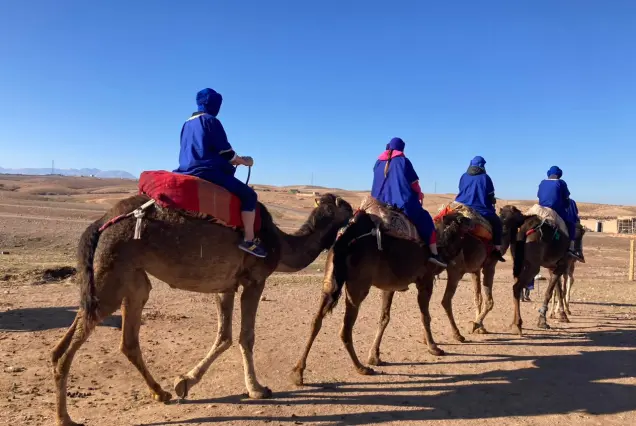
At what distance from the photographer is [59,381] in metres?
5.06

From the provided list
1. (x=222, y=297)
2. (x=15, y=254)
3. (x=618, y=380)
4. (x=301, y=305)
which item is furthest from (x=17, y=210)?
(x=618, y=380)

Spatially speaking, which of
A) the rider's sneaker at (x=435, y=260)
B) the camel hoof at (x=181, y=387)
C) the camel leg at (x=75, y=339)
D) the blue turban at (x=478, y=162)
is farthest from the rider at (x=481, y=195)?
the camel leg at (x=75, y=339)

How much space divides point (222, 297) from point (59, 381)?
2.12 meters

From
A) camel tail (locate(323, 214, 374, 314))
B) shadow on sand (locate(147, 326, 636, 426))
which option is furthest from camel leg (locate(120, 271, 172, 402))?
camel tail (locate(323, 214, 374, 314))

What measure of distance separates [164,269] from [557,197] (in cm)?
894

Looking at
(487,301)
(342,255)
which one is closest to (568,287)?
(487,301)

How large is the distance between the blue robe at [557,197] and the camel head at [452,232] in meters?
3.01

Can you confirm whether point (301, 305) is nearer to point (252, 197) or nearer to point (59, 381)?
point (252, 197)

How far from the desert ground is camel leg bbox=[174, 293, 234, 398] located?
204mm

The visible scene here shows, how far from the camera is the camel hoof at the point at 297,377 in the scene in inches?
263

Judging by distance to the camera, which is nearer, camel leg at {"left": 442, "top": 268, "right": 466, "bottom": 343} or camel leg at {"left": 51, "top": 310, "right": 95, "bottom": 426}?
camel leg at {"left": 51, "top": 310, "right": 95, "bottom": 426}

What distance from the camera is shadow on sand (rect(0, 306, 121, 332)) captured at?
8938 mm

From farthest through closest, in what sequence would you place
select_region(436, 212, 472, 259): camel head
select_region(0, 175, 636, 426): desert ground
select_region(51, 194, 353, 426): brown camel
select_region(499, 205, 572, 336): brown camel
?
select_region(499, 205, 572, 336): brown camel < select_region(436, 212, 472, 259): camel head < select_region(0, 175, 636, 426): desert ground < select_region(51, 194, 353, 426): brown camel

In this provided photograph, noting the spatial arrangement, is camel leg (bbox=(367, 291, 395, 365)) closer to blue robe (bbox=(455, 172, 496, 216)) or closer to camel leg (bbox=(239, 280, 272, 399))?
camel leg (bbox=(239, 280, 272, 399))
